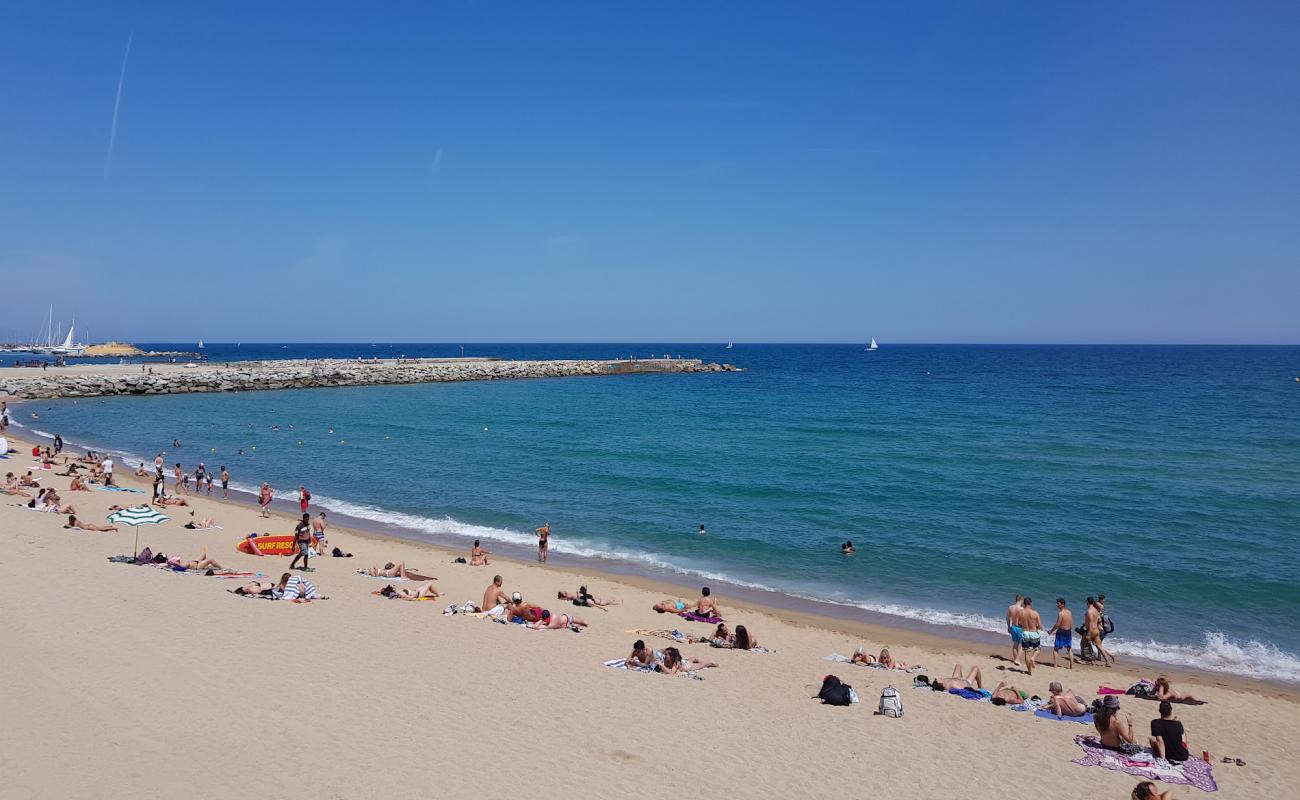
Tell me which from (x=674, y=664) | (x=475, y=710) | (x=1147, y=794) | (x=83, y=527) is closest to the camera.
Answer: (x=1147, y=794)

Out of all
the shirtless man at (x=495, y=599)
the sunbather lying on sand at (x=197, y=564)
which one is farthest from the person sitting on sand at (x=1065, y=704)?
the sunbather lying on sand at (x=197, y=564)

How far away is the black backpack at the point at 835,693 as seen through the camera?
10641 millimetres

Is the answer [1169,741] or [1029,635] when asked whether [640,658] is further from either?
[1169,741]

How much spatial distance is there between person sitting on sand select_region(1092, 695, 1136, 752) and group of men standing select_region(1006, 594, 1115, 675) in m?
3.08

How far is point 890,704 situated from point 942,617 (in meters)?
5.89

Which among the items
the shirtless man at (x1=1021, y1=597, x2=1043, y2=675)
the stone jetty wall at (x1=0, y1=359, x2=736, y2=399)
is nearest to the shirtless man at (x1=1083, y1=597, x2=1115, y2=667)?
the shirtless man at (x1=1021, y1=597, x2=1043, y2=675)

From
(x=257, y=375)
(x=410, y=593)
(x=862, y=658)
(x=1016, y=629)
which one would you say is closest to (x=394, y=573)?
(x=410, y=593)

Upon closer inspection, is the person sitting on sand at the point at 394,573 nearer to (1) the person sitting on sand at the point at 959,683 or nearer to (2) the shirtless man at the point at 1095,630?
(1) the person sitting on sand at the point at 959,683

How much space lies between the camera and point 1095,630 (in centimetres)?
1322

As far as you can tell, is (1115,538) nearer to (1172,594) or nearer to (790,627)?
(1172,594)

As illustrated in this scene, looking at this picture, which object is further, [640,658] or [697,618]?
[697,618]

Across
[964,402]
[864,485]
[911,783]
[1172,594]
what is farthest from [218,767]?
[964,402]

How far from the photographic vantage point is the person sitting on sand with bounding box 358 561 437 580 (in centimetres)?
1628

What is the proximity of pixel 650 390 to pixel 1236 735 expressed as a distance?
205 feet
